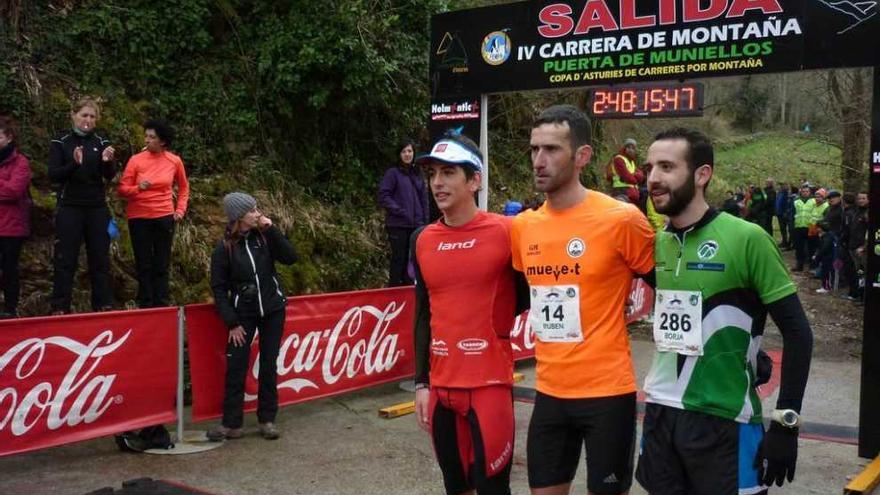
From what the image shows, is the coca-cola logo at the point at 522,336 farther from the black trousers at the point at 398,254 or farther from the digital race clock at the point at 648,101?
the digital race clock at the point at 648,101

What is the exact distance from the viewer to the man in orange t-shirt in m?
3.44

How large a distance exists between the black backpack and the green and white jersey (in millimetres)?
4571

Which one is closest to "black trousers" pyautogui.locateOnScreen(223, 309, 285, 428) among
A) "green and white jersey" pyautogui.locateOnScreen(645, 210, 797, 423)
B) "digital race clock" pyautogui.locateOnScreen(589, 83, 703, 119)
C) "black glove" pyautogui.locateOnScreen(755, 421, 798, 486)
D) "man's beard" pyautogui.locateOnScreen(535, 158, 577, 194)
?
"man's beard" pyautogui.locateOnScreen(535, 158, 577, 194)

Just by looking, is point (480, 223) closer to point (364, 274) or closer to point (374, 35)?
point (364, 274)

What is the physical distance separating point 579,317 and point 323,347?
182 inches

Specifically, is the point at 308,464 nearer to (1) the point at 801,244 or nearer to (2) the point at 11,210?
(2) the point at 11,210

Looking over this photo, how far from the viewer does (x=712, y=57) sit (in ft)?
24.9

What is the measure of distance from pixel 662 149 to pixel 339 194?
995cm

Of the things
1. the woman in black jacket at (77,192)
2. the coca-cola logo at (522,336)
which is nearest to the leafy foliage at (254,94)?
the woman in black jacket at (77,192)

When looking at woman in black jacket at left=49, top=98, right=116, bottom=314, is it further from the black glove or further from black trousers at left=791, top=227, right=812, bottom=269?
black trousers at left=791, top=227, right=812, bottom=269

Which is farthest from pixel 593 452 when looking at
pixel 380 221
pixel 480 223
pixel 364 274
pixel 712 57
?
pixel 380 221

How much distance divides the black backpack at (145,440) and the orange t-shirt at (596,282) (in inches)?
159

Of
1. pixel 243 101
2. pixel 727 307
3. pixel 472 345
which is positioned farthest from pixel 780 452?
pixel 243 101

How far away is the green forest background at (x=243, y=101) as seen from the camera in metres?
9.80
